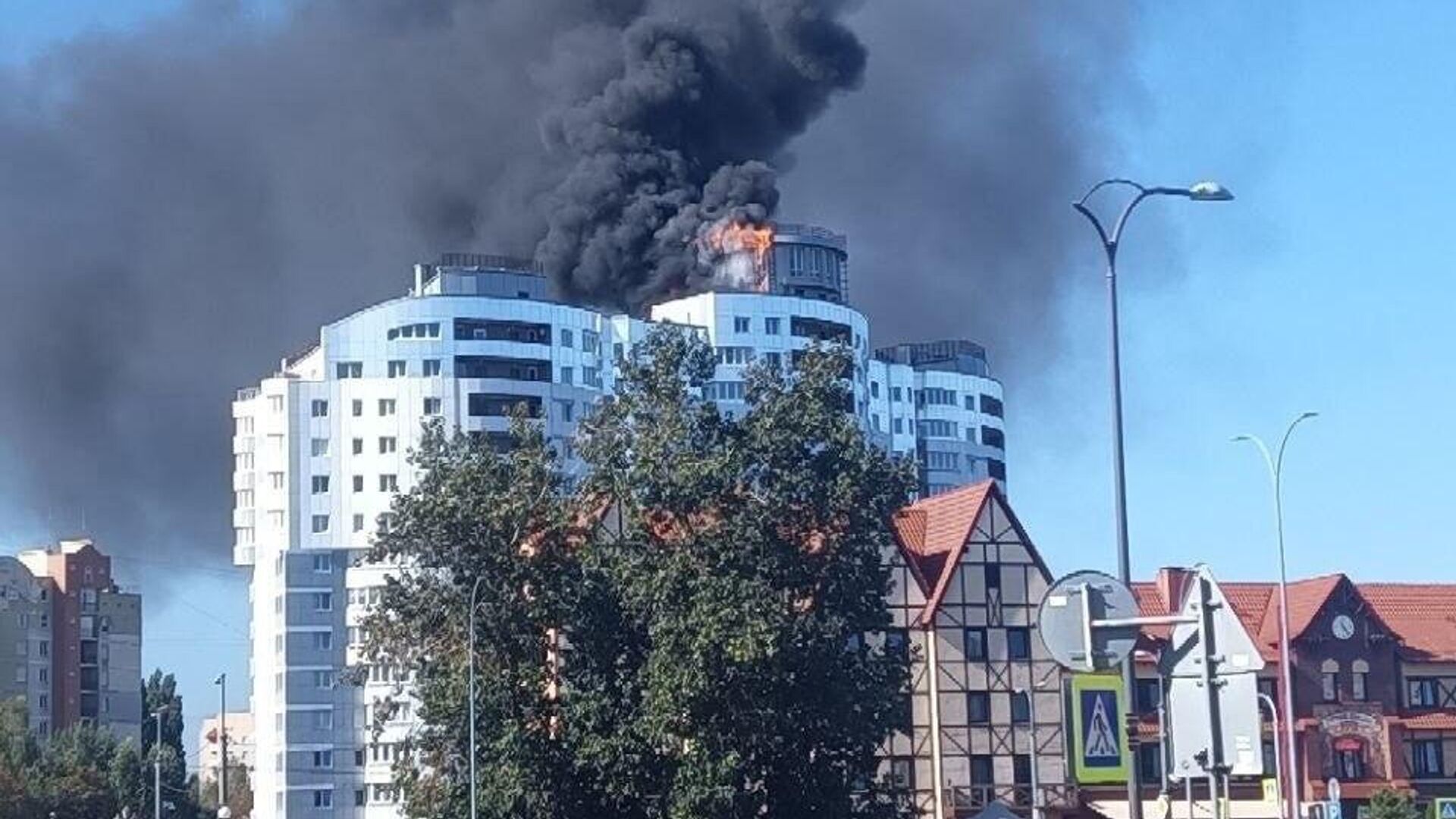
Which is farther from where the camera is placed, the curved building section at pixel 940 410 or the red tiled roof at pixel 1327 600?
the curved building section at pixel 940 410

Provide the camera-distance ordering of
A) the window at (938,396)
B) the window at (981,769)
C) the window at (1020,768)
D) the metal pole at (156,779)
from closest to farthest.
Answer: the window at (981,769) < the window at (1020,768) < the metal pole at (156,779) < the window at (938,396)

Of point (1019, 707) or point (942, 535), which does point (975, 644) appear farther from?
point (942, 535)

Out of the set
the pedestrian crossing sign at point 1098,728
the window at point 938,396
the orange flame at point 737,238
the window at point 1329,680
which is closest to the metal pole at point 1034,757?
the window at point 1329,680

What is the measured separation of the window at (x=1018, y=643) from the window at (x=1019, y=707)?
1.20 meters

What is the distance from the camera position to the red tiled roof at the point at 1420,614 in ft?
290

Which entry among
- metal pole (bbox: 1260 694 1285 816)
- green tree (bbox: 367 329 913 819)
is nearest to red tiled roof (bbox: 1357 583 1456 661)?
metal pole (bbox: 1260 694 1285 816)

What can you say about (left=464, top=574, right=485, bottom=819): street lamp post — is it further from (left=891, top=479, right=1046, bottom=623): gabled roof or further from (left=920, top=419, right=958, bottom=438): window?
(left=920, top=419, right=958, bottom=438): window

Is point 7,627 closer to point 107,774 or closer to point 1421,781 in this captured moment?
point 107,774

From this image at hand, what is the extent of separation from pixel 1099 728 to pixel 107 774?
11168 centimetres

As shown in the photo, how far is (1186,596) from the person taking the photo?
17.4 metres

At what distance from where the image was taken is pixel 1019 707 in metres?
75.0

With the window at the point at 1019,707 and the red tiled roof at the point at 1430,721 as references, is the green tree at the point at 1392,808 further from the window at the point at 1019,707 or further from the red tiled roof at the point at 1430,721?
the red tiled roof at the point at 1430,721

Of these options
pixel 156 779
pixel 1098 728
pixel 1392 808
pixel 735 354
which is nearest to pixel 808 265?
pixel 735 354

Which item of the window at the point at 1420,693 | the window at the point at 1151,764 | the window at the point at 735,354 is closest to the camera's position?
the window at the point at 1151,764
